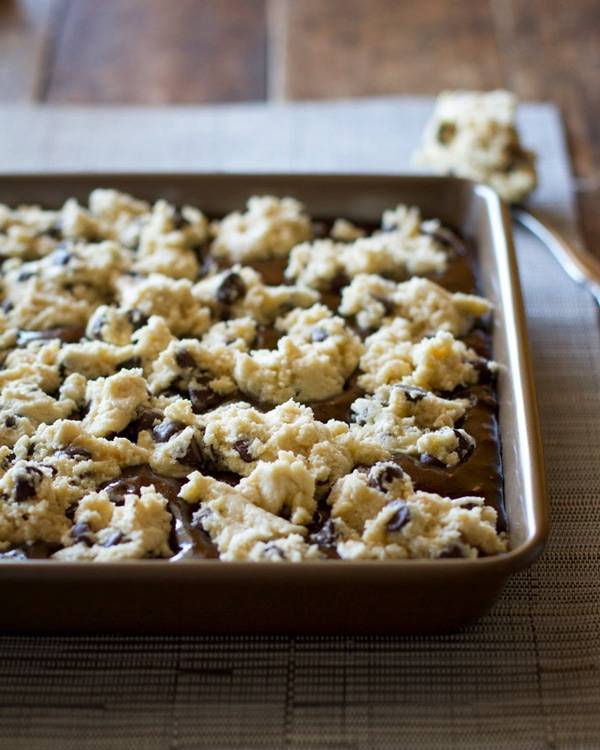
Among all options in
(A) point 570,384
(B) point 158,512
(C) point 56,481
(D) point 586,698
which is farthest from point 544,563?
(C) point 56,481

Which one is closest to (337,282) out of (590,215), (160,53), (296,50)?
(590,215)

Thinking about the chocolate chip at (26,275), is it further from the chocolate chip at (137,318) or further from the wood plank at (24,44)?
the wood plank at (24,44)

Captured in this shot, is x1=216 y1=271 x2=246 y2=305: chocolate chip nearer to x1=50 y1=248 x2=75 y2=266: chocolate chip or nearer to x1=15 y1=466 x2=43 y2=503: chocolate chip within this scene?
x1=50 y1=248 x2=75 y2=266: chocolate chip

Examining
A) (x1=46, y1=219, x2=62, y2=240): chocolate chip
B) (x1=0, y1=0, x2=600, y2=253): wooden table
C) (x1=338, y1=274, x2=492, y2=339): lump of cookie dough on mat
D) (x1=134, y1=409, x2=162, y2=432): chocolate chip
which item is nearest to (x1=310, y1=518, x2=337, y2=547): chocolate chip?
(x1=134, y1=409, x2=162, y2=432): chocolate chip

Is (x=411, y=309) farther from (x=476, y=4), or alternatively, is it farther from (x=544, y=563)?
(x=476, y=4)

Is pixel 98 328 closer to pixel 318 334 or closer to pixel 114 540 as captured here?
pixel 318 334
